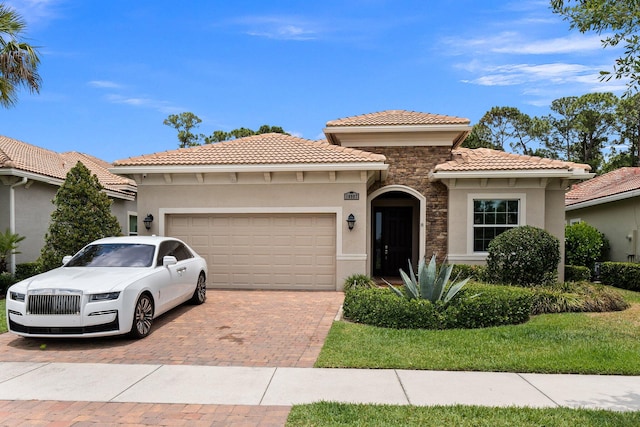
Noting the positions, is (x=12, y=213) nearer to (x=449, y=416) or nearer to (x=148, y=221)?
(x=148, y=221)

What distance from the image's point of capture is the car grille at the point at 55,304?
6.50 metres

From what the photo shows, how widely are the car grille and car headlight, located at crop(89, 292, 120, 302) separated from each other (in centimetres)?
20

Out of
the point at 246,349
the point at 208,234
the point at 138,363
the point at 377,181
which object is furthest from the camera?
the point at 377,181

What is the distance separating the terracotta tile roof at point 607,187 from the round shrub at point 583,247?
1706 millimetres

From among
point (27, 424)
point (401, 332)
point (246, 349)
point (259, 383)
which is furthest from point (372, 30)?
point (27, 424)

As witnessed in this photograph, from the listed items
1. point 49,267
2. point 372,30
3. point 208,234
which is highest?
point 372,30

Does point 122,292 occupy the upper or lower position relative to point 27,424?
upper

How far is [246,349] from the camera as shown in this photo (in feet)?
21.6

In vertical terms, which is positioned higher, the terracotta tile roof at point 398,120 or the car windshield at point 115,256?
the terracotta tile roof at point 398,120

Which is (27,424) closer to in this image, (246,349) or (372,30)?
(246,349)

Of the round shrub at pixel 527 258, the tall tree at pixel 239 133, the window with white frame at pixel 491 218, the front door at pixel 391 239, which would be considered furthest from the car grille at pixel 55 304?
the tall tree at pixel 239 133

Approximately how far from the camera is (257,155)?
41.9 ft

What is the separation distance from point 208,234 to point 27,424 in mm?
8886

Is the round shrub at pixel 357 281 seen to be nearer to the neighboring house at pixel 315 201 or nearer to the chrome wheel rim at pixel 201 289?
the neighboring house at pixel 315 201
